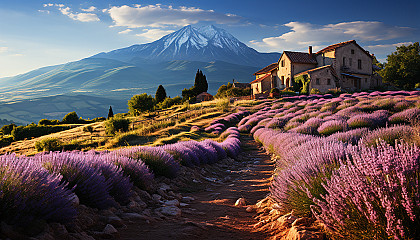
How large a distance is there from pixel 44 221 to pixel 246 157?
1030cm

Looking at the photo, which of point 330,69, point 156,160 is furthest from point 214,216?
point 330,69

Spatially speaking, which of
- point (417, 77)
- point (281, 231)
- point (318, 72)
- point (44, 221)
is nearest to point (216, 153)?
point (281, 231)

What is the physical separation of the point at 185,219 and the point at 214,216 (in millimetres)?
521

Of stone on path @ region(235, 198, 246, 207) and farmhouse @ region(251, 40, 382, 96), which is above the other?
farmhouse @ region(251, 40, 382, 96)

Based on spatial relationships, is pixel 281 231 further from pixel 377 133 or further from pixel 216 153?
pixel 216 153

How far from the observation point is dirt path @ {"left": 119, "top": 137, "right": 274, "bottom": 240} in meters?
3.38

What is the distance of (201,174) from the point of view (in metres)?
7.97

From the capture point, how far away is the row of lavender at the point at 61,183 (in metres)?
2.55

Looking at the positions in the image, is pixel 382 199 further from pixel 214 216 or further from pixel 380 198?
pixel 214 216

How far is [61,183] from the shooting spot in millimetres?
3424

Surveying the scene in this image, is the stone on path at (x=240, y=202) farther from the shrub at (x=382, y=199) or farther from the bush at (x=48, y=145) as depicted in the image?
the bush at (x=48, y=145)

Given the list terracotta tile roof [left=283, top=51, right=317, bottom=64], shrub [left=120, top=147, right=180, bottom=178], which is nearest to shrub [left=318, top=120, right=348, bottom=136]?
shrub [left=120, top=147, right=180, bottom=178]

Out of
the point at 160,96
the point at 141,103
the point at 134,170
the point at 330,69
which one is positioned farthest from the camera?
the point at 160,96

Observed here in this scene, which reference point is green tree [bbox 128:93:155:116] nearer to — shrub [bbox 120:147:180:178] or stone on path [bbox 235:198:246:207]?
shrub [bbox 120:147:180:178]
